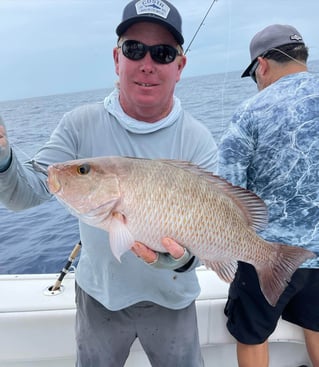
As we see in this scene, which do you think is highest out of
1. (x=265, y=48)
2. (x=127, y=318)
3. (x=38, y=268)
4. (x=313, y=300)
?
(x=265, y=48)

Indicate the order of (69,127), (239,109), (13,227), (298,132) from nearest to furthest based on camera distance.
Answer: (69,127) < (298,132) < (239,109) < (13,227)

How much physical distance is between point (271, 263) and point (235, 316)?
30.4 inches

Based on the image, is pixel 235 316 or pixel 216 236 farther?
pixel 235 316

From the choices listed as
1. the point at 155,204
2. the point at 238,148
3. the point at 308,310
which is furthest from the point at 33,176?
the point at 308,310

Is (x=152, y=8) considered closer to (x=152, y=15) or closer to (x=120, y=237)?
(x=152, y=15)

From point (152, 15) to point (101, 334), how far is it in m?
1.55

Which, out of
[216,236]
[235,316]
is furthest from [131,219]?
[235,316]

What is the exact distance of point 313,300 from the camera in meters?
2.34

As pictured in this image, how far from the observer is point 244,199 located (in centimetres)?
172

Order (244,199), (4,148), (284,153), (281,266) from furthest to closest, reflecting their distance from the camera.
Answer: (284,153) < (281,266) < (244,199) < (4,148)

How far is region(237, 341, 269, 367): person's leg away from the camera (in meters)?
2.44

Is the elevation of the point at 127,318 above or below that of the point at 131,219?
below

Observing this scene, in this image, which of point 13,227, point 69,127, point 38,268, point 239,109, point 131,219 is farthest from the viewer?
point 13,227

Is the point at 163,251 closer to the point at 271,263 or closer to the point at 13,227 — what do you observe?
the point at 271,263
